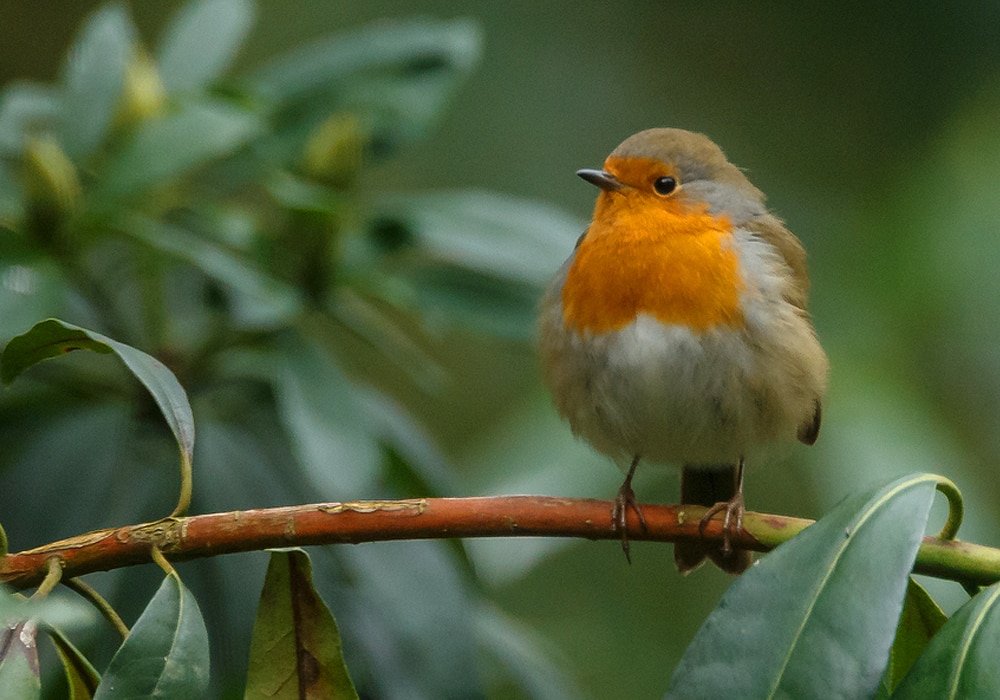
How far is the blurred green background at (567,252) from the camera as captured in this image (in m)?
2.46

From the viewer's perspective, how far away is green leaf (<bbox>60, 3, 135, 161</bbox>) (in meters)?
2.42

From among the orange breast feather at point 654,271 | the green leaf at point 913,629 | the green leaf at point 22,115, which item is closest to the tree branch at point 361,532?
the green leaf at point 913,629

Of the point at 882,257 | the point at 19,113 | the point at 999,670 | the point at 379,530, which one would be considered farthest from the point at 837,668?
the point at 882,257

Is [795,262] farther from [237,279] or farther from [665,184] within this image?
[237,279]

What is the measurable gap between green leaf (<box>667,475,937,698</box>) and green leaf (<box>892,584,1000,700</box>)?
9cm

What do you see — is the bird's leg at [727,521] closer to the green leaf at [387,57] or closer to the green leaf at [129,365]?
the green leaf at [129,365]

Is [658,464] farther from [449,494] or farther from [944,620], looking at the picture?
[944,620]

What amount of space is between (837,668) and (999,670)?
175mm

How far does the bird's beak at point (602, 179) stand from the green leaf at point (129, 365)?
54.2 inches

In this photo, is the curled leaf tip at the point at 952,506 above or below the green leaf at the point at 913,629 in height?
above

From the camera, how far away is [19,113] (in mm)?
2613

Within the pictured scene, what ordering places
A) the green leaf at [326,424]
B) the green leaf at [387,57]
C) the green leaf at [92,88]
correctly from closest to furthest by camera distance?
the green leaf at [326,424] → the green leaf at [92,88] → the green leaf at [387,57]

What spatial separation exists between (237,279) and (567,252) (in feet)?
2.34

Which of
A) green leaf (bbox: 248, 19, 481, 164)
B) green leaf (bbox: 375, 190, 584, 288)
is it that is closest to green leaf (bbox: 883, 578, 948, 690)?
green leaf (bbox: 375, 190, 584, 288)
